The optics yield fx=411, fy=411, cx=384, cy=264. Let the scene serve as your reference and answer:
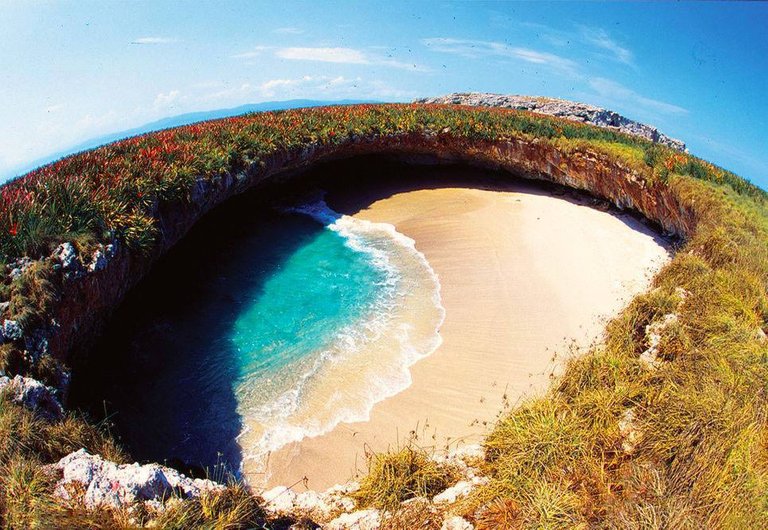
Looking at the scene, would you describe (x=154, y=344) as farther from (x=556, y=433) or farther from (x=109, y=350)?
(x=556, y=433)

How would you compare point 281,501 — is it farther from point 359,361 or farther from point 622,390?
point 359,361

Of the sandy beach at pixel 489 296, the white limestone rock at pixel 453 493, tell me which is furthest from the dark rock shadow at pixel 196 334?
the white limestone rock at pixel 453 493

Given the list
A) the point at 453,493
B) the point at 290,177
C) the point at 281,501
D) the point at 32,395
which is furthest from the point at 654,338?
the point at 290,177

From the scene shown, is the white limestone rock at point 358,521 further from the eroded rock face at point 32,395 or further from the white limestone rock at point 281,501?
the eroded rock face at point 32,395

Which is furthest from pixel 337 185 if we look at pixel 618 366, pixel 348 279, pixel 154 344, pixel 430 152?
pixel 618 366

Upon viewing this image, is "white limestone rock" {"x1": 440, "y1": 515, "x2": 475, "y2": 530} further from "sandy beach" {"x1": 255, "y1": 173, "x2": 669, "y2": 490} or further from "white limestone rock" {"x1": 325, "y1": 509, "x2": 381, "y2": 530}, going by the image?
Answer: "sandy beach" {"x1": 255, "y1": 173, "x2": 669, "y2": 490}
